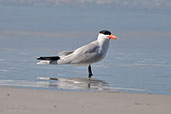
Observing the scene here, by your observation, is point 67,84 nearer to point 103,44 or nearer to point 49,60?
point 49,60

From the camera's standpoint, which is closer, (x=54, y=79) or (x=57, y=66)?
(x=54, y=79)

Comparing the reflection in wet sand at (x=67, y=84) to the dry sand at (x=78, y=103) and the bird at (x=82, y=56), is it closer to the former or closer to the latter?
the dry sand at (x=78, y=103)

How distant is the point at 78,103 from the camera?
17.4 feet

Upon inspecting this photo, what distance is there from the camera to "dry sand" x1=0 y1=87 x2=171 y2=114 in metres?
4.84

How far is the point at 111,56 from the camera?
13.4 meters

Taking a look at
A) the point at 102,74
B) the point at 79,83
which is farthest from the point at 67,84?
the point at 102,74

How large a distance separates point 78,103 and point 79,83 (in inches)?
103

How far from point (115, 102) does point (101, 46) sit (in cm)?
480

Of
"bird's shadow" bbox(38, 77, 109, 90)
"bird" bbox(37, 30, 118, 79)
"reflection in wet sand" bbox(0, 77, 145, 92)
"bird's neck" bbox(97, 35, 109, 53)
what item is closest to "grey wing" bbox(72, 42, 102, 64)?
"bird" bbox(37, 30, 118, 79)

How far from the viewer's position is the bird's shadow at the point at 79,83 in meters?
7.26

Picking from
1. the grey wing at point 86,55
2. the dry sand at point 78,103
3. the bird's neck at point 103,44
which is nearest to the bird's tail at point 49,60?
the grey wing at point 86,55

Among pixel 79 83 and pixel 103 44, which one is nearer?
pixel 79 83

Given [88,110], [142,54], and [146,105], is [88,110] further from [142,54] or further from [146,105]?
[142,54]

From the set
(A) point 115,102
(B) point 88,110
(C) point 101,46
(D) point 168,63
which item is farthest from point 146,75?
(B) point 88,110
